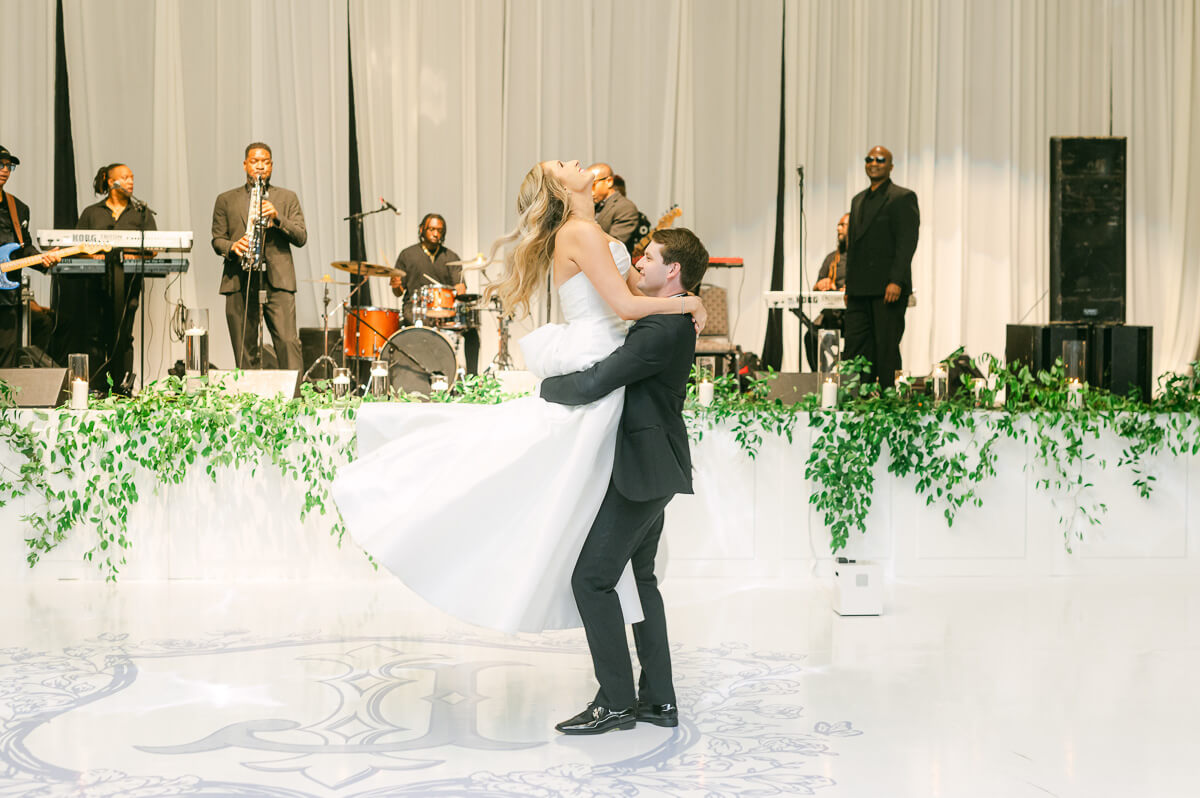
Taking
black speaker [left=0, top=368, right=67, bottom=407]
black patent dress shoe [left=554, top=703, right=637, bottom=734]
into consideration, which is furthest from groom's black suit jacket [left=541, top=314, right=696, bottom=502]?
black speaker [left=0, top=368, right=67, bottom=407]

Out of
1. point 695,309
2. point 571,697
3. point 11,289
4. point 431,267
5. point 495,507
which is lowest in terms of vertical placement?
point 571,697

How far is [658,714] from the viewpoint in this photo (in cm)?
383

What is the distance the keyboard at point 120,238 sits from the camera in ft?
24.9

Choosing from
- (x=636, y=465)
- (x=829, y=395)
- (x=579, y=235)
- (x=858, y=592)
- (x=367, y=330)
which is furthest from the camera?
(x=367, y=330)

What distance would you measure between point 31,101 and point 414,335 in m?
4.62

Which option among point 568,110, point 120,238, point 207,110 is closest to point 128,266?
point 120,238

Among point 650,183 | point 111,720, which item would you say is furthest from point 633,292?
point 650,183

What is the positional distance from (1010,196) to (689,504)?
6936 millimetres

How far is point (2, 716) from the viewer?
3.80 metres

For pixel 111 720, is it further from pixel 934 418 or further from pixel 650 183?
pixel 650 183

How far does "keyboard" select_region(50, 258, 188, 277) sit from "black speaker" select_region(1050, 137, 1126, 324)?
5560 mm

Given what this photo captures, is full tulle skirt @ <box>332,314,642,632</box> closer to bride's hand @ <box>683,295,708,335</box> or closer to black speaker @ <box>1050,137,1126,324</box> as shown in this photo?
bride's hand @ <box>683,295,708,335</box>

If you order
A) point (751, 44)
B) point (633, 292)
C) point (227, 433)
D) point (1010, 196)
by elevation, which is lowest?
point (227, 433)

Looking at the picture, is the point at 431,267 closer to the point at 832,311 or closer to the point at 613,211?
the point at 613,211
